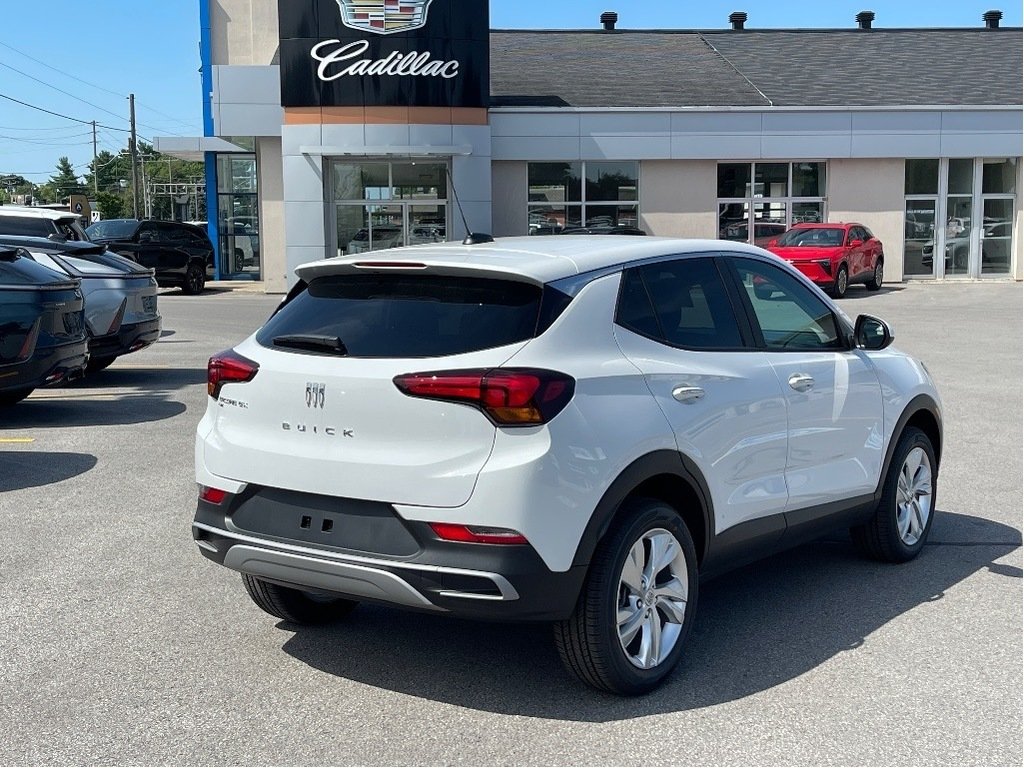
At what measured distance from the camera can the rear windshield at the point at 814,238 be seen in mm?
28047

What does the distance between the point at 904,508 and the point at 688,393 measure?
228 cm

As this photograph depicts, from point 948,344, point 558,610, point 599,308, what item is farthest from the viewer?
point 948,344

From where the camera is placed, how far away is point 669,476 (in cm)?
473

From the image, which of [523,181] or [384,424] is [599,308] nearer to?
[384,424]

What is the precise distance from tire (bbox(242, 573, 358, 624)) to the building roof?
2836 centimetres

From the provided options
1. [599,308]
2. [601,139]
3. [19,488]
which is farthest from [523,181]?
[599,308]

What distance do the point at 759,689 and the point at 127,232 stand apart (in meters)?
29.2

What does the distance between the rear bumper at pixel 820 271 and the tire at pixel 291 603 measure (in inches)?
896

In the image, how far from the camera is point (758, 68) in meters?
37.1

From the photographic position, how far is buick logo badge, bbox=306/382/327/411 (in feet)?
14.6

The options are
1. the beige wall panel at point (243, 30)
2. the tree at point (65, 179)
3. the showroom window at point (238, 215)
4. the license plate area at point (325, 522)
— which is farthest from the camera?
the tree at point (65, 179)

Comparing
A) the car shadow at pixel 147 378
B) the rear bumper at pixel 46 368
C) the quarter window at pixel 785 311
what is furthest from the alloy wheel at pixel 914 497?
the car shadow at pixel 147 378

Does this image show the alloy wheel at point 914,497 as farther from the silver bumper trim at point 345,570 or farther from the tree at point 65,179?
the tree at point 65,179

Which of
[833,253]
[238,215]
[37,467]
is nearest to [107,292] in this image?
[37,467]
